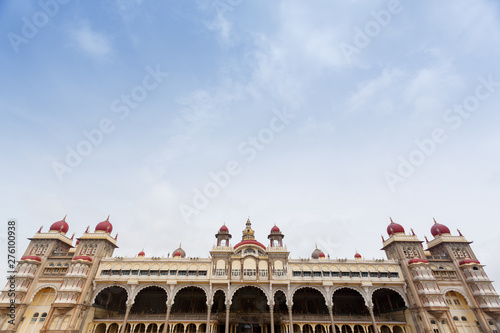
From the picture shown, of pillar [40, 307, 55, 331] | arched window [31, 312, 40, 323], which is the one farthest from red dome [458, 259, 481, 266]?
arched window [31, 312, 40, 323]

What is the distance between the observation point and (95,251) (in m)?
47.8

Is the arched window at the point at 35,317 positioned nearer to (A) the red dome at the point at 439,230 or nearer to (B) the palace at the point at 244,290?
(B) the palace at the point at 244,290

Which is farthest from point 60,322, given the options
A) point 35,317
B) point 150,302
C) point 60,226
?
point 60,226

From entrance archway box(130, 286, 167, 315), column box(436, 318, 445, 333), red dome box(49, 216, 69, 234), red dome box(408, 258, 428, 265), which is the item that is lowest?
column box(436, 318, 445, 333)

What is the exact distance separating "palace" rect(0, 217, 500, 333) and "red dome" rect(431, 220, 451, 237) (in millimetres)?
1448

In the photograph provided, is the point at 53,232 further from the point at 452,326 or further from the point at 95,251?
the point at 452,326

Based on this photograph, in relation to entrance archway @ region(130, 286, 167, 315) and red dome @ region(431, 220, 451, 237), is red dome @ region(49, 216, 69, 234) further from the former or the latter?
red dome @ region(431, 220, 451, 237)

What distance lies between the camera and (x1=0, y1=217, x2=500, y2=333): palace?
137 ft

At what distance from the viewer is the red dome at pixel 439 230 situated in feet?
170

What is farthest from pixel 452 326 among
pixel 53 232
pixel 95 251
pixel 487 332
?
pixel 53 232

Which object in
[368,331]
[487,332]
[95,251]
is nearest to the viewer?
[487,332]

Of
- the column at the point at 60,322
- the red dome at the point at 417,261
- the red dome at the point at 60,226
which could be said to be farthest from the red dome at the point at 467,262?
the red dome at the point at 60,226

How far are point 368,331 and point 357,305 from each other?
22.9 ft

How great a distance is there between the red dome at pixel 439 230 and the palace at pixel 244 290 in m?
1.45
